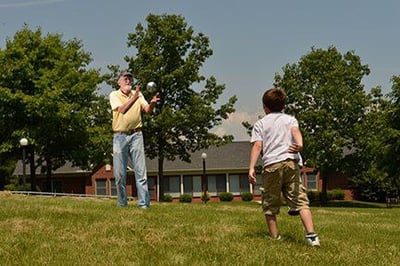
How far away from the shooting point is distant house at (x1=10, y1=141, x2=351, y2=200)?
58.5 m

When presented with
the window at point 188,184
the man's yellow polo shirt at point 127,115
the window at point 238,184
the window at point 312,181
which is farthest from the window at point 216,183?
the man's yellow polo shirt at point 127,115

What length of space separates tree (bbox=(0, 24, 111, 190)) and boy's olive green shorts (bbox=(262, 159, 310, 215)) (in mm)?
32564

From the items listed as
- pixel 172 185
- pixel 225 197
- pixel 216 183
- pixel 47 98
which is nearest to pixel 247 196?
pixel 225 197

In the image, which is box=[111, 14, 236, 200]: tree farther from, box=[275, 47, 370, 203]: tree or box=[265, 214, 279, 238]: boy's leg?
box=[265, 214, 279, 238]: boy's leg

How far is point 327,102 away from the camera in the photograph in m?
45.8

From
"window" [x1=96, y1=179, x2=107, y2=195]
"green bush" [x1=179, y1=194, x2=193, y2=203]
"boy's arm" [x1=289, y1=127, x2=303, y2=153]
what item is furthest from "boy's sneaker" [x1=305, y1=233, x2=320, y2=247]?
"window" [x1=96, y1=179, x2=107, y2=195]

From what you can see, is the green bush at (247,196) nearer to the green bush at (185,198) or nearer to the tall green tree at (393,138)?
the green bush at (185,198)

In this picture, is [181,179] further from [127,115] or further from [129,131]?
[127,115]

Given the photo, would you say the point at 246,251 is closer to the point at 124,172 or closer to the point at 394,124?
the point at 124,172

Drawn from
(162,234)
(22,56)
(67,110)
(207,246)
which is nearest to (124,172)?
(162,234)

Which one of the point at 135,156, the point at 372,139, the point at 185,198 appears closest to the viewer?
the point at 135,156

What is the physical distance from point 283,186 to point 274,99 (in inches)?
40.6

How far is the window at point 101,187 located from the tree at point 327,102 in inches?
869

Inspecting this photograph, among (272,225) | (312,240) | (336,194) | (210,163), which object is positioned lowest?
(336,194)
